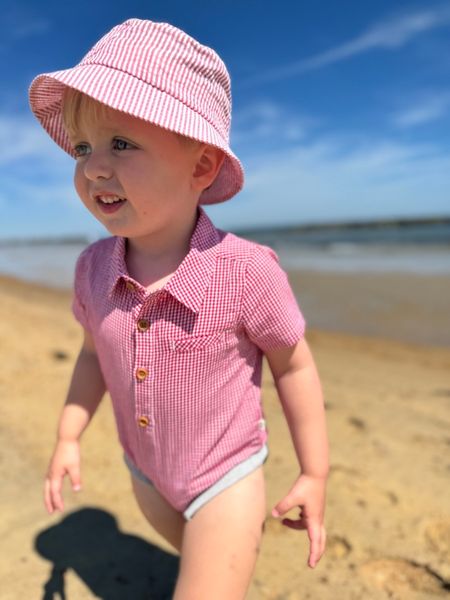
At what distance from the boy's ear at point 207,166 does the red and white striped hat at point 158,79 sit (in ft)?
0.12

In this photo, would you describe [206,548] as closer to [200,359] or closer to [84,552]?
[200,359]

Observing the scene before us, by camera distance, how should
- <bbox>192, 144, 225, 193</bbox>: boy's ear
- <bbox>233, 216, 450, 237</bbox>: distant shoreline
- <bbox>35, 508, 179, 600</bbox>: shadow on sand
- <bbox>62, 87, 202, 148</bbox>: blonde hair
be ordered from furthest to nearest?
<bbox>233, 216, 450, 237</bbox>: distant shoreline, <bbox>35, 508, 179, 600</bbox>: shadow on sand, <bbox>192, 144, 225, 193</bbox>: boy's ear, <bbox>62, 87, 202, 148</bbox>: blonde hair

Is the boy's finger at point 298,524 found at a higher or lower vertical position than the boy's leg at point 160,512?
higher

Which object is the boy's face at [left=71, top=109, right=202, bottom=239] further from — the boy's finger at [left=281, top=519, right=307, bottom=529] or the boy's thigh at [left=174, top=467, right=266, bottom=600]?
the boy's finger at [left=281, top=519, right=307, bottom=529]

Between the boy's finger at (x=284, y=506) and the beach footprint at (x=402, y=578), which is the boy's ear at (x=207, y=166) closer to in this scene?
the boy's finger at (x=284, y=506)

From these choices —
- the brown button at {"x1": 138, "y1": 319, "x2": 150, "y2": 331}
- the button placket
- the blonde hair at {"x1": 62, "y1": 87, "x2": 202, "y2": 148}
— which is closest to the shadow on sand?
the button placket

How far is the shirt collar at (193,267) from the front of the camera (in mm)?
1490

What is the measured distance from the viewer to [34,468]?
266 cm

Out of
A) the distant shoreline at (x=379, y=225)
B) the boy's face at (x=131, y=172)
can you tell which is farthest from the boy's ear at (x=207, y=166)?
the distant shoreline at (x=379, y=225)

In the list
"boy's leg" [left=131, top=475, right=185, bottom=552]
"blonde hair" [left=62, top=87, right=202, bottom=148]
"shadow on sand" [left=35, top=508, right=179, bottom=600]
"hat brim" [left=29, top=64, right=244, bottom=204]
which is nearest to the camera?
"hat brim" [left=29, top=64, right=244, bottom=204]

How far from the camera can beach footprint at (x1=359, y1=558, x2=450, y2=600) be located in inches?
74.7

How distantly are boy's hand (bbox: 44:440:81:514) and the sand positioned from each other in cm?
34

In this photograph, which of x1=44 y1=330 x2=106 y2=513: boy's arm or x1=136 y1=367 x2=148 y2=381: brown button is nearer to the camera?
x1=136 y1=367 x2=148 y2=381: brown button

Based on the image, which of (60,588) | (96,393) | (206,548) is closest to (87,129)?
(96,393)
